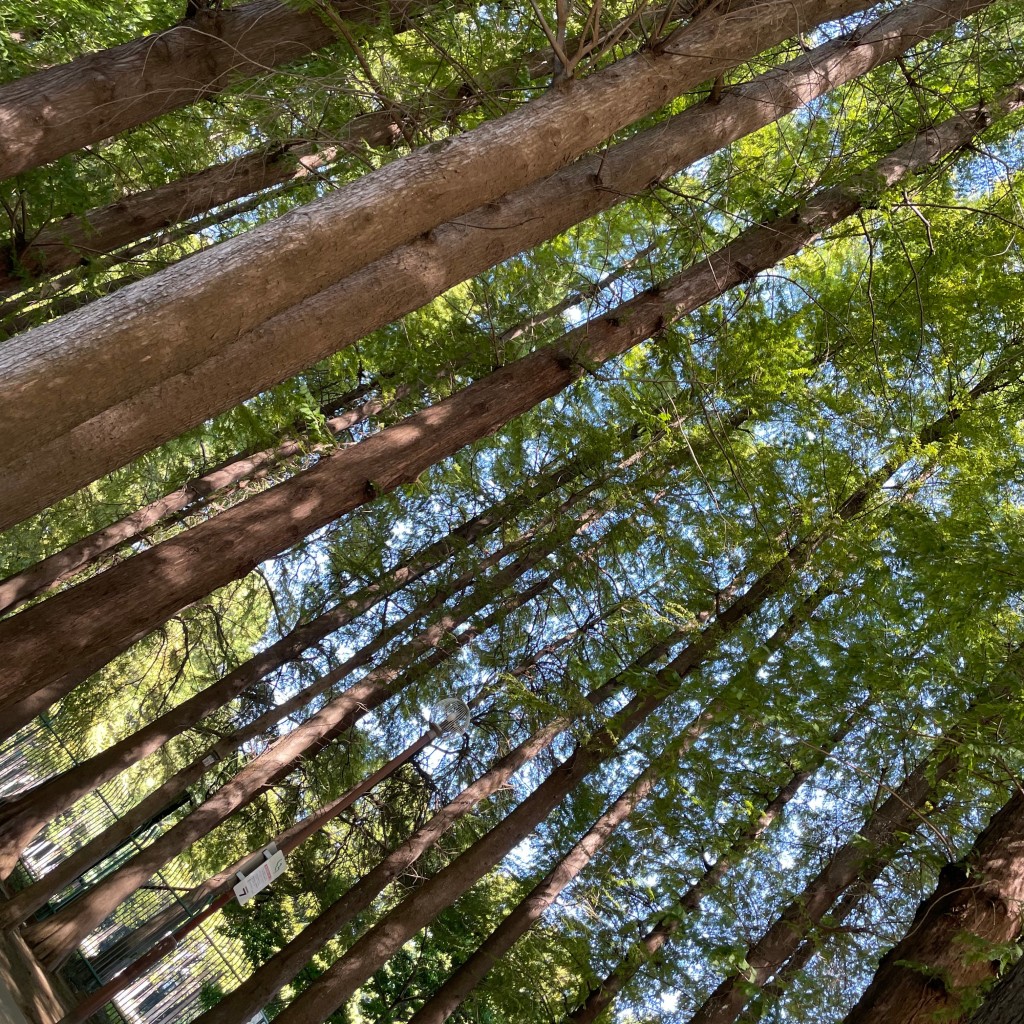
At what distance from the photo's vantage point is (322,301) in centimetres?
344

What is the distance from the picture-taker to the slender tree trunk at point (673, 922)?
6.26m

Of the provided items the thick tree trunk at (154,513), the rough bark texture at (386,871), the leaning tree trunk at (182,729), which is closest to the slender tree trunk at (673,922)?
the rough bark texture at (386,871)

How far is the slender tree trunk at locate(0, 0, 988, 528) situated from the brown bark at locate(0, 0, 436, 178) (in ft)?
3.96

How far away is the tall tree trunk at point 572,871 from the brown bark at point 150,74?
4.72m

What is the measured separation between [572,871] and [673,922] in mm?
863

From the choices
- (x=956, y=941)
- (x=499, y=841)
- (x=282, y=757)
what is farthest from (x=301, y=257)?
(x=282, y=757)

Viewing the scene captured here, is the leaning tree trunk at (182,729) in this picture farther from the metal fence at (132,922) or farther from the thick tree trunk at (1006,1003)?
the metal fence at (132,922)

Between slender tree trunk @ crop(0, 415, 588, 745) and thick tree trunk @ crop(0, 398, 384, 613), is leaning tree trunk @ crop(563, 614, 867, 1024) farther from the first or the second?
thick tree trunk @ crop(0, 398, 384, 613)

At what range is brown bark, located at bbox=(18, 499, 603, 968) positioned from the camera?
6.86 meters

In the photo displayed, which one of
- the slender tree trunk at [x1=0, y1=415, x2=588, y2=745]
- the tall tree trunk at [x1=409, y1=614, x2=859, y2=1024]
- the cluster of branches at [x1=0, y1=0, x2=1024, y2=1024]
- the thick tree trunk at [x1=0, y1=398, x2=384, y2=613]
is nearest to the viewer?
the cluster of branches at [x1=0, y1=0, x2=1024, y2=1024]

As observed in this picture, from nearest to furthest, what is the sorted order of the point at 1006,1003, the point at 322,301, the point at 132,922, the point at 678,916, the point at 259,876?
the point at 1006,1003
the point at 322,301
the point at 259,876
the point at 678,916
the point at 132,922

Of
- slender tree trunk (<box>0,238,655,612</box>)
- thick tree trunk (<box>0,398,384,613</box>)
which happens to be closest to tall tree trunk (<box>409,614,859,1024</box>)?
slender tree trunk (<box>0,238,655,612</box>)

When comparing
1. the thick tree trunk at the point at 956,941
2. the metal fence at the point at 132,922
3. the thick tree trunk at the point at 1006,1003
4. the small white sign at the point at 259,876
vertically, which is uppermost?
the thick tree trunk at the point at 956,941

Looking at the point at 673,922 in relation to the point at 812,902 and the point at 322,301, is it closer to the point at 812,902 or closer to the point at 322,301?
the point at 812,902
